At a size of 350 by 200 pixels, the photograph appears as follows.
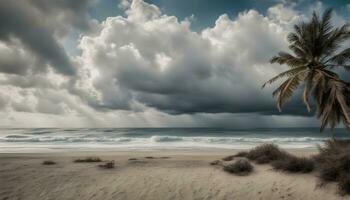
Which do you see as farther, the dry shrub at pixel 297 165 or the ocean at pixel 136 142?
the ocean at pixel 136 142

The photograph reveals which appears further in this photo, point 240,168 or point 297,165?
point 240,168

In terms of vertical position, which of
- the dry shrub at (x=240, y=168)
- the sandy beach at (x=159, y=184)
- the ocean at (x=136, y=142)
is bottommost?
the ocean at (x=136, y=142)


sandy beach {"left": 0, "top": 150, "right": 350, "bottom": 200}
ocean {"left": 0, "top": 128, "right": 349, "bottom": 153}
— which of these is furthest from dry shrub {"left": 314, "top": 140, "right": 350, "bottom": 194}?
ocean {"left": 0, "top": 128, "right": 349, "bottom": 153}

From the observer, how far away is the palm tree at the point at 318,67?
481 inches

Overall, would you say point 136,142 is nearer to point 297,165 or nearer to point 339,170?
point 297,165

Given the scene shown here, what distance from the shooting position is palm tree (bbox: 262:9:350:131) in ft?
40.1

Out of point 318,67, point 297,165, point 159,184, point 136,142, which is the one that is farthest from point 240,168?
point 136,142

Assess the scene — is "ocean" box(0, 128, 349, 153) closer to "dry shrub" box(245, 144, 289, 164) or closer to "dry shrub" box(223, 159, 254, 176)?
"dry shrub" box(245, 144, 289, 164)

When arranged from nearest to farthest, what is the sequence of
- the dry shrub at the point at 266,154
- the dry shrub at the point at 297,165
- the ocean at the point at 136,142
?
the dry shrub at the point at 297,165 → the dry shrub at the point at 266,154 → the ocean at the point at 136,142

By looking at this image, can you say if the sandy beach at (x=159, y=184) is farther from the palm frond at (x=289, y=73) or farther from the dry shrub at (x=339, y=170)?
the palm frond at (x=289, y=73)

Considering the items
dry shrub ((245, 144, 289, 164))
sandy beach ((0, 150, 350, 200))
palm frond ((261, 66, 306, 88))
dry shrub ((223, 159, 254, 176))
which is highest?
palm frond ((261, 66, 306, 88))

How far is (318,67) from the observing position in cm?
1296

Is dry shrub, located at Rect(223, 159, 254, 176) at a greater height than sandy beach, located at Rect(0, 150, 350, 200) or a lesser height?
greater

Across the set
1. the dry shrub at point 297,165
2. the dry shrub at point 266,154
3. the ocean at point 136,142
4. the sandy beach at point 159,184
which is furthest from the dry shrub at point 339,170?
the ocean at point 136,142
